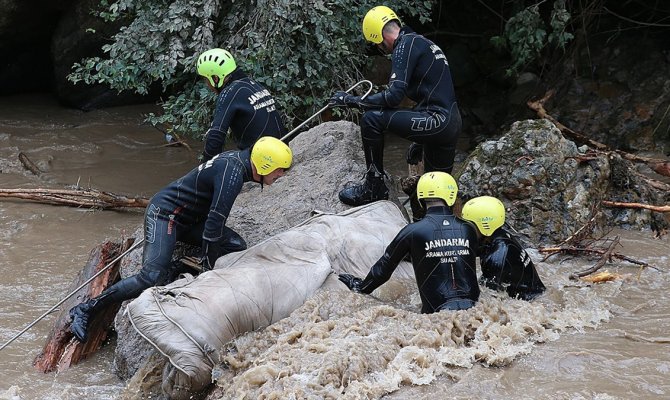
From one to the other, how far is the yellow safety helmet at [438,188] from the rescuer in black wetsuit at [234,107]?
1718 millimetres

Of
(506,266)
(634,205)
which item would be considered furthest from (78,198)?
(634,205)

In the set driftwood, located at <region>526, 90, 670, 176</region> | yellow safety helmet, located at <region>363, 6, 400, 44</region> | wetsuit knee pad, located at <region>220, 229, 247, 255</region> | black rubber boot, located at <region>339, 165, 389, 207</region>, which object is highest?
yellow safety helmet, located at <region>363, 6, 400, 44</region>

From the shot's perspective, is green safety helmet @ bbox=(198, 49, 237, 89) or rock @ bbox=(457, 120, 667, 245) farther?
rock @ bbox=(457, 120, 667, 245)

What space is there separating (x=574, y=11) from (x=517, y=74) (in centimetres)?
104

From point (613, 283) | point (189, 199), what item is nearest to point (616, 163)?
point (613, 283)

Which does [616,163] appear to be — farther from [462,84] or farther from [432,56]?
[462,84]

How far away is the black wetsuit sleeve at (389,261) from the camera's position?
214 inches

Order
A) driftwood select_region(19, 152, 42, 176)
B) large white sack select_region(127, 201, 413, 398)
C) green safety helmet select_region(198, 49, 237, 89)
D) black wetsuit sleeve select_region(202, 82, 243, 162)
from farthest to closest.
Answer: driftwood select_region(19, 152, 42, 176) < green safety helmet select_region(198, 49, 237, 89) < black wetsuit sleeve select_region(202, 82, 243, 162) < large white sack select_region(127, 201, 413, 398)

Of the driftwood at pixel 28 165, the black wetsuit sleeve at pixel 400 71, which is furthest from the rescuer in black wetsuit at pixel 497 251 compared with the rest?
the driftwood at pixel 28 165

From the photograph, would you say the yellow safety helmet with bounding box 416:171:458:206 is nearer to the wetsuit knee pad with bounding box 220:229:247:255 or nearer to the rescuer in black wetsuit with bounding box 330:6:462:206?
the rescuer in black wetsuit with bounding box 330:6:462:206

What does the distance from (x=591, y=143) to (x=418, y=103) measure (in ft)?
11.5

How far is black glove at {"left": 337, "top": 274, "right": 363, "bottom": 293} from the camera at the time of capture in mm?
5736

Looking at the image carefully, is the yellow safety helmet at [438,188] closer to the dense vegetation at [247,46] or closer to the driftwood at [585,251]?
the driftwood at [585,251]

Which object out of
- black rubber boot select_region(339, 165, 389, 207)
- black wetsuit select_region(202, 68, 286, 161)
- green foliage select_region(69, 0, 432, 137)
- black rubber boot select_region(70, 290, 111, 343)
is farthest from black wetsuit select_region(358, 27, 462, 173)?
black rubber boot select_region(70, 290, 111, 343)
